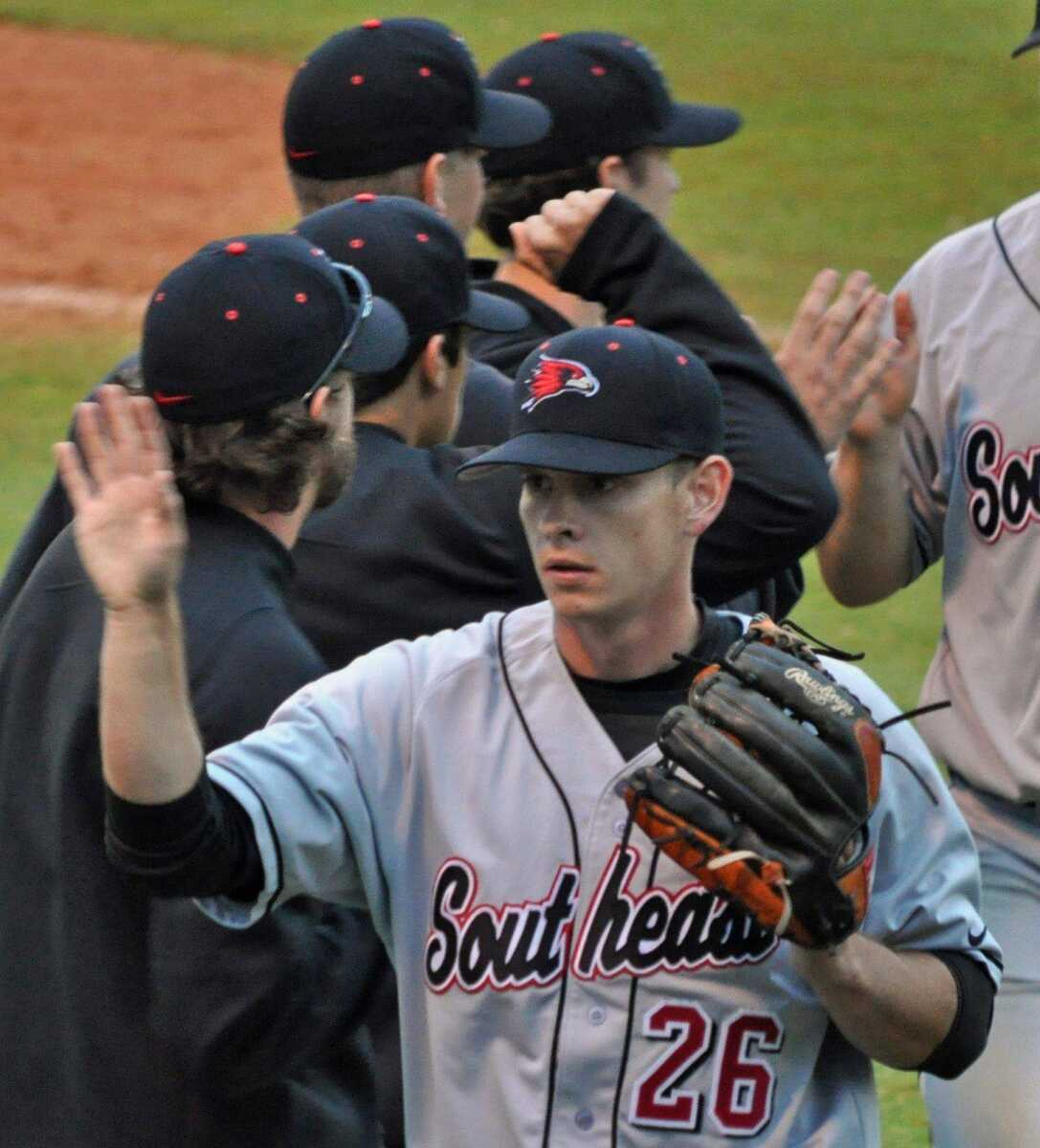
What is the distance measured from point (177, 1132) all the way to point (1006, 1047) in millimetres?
1274

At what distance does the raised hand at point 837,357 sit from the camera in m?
3.48

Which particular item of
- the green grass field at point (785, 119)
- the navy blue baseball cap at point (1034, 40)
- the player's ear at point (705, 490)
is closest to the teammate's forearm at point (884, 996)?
the player's ear at point (705, 490)

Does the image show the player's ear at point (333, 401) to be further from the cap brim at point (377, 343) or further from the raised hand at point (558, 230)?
the raised hand at point (558, 230)

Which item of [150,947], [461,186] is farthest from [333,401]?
[461,186]

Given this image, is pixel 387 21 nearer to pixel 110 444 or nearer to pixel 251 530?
pixel 251 530

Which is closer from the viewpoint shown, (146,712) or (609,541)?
(146,712)

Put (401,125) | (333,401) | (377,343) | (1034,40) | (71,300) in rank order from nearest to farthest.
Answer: (333,401) < (377,343) < (1034,40) < (401,125) < (71,300)

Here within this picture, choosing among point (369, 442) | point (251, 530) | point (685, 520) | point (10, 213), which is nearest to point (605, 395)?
point (685, 520)

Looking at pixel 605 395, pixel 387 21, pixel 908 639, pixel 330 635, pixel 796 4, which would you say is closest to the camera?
pixel 605 395

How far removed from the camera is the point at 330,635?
321 cm

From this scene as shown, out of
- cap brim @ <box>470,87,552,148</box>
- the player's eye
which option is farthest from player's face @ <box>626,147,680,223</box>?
the player's eye

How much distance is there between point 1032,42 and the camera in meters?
3.72

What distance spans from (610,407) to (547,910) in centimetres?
57

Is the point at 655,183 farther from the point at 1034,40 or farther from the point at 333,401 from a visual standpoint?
the point at 333,401
